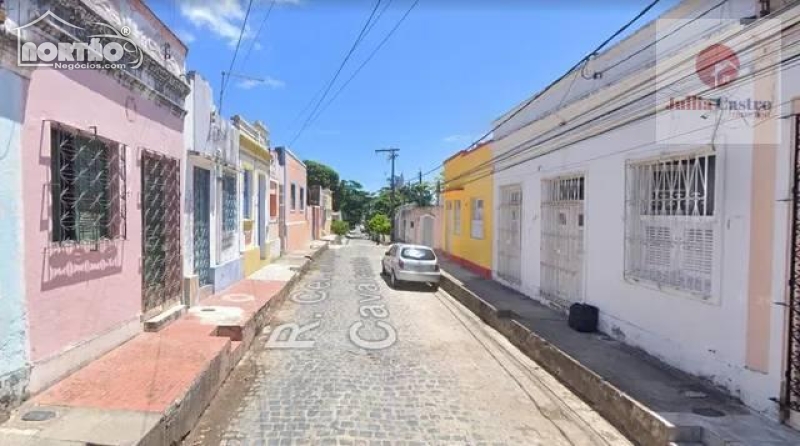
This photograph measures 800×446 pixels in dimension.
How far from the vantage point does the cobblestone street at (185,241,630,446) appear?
5.07 meters

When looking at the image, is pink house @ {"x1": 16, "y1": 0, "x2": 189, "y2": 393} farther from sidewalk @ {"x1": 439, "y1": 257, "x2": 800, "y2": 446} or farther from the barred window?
sidewalk @ {"x1": 439, "y1": 257, "x2": 800, "y2": 446}

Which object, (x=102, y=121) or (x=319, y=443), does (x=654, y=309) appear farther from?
(x=102, y=121)

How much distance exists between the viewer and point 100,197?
6.12 metres

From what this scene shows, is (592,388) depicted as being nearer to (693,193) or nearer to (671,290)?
(671,290)

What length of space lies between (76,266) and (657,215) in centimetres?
762

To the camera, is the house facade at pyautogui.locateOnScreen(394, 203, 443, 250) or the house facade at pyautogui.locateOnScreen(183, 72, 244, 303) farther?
the house facade at pyautogui.locateOnScreen(394, 203, 443, 250)

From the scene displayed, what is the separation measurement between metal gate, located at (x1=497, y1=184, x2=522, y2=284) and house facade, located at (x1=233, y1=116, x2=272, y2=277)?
24.2ft

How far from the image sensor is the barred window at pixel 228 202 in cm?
1171

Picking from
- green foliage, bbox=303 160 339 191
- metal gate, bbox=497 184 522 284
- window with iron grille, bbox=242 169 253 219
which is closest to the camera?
metal gate, bbox=497 184 522 284

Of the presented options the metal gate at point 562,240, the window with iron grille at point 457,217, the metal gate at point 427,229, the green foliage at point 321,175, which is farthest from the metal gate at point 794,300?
the green foliage at point 321,175

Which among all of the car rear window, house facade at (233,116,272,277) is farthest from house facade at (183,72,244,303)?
the car rear window

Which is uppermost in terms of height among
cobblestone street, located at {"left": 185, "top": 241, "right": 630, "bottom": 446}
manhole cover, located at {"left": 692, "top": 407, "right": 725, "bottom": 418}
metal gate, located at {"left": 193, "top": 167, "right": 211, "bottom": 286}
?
metal gate, located at {"left": 193, "top": 167, "right": 211, "bottom": 286}

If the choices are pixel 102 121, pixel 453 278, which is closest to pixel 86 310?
pixel 102 121

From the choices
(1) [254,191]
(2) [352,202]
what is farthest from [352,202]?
(1) [254,191]
